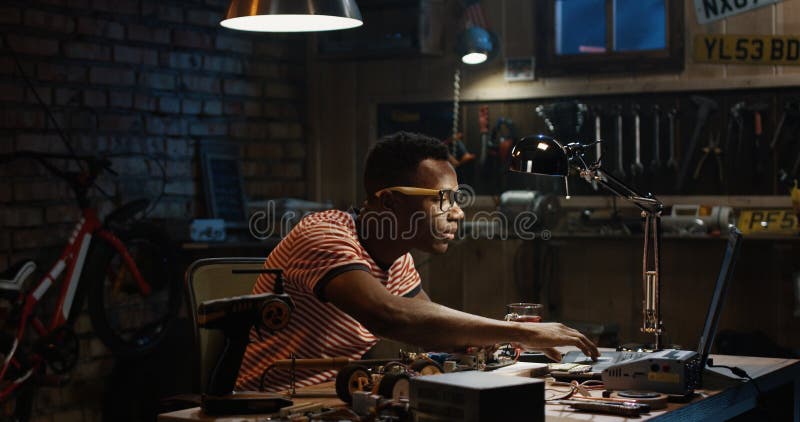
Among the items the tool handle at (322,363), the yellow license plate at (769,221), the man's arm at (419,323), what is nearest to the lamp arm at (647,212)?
the man's arm at (419,323)

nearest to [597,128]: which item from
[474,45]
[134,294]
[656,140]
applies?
[656,140]

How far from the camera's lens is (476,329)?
2.51 metres

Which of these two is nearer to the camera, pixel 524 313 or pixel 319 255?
pixel 319 255

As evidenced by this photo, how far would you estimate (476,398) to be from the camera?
5.82 ft

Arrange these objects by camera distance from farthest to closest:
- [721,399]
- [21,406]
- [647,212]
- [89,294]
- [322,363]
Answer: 1. [89,294]
2. [21,406]
3. [647,212]
4. [721,399]
5. [322,363]

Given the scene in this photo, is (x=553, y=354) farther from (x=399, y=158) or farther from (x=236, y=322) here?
Answer: (x=236, y=322)

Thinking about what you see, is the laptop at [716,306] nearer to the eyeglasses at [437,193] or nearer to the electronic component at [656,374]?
the electronic component at [656,374]

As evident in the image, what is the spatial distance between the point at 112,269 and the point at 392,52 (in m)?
1.92

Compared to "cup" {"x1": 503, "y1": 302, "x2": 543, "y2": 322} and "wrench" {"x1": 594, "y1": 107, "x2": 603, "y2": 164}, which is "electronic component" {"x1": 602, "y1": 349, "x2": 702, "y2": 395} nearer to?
"cup" {"x1": 503, "y1": 302, "x2": 543, "y2": 322}

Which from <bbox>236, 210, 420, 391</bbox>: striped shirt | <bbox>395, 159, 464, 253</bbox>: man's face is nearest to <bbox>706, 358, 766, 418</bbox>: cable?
<bbox>395, 159, 464, 253</bbox>: man's face

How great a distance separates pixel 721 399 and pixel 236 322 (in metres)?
1.12

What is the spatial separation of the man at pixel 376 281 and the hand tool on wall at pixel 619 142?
2744 mm

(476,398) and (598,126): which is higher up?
(598,126)

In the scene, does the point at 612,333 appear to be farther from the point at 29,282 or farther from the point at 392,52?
the point at 29,282
